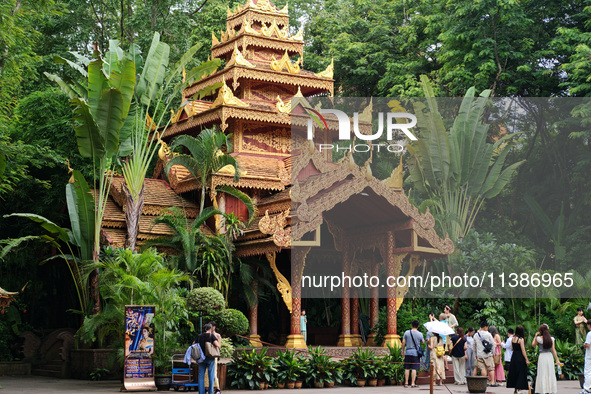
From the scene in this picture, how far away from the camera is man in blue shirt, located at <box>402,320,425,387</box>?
627 inches

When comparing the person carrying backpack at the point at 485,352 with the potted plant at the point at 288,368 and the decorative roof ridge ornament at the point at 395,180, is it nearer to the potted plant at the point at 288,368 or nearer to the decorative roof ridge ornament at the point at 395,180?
the potted plant at the point at 288,368

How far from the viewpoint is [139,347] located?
14.5 m

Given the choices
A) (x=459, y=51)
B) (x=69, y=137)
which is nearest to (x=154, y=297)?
(x=69, y=137)

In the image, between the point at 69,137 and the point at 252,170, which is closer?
the point at 252,170

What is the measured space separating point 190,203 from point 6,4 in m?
7.20

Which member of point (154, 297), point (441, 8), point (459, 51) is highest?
point (441, 8)

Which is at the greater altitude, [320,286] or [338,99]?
[338,99]

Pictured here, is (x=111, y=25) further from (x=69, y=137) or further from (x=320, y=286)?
(x=320, y=286)

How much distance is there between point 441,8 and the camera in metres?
32.5

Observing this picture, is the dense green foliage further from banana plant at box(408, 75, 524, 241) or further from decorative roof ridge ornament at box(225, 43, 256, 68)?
decorative roof ridge ornament at box(225, 43, 256, 68)

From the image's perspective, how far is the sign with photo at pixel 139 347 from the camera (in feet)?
47.3

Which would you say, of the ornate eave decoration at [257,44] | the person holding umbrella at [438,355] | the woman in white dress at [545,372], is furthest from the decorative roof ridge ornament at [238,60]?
the woman in white dress at [545,372]

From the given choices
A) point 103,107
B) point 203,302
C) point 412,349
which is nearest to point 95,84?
point 103,107

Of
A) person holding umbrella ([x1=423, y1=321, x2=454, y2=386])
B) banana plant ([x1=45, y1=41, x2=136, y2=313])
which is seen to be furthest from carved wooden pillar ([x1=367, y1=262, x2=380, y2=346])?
banana plant ([x1=45, y1=41, x2=136, y2=313])
